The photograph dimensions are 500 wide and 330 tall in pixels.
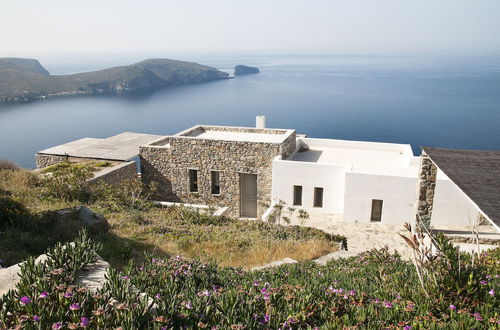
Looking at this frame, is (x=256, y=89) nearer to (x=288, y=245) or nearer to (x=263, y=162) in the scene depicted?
(x=263, y=162)

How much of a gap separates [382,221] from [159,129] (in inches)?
2616

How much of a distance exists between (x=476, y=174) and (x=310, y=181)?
358 inches

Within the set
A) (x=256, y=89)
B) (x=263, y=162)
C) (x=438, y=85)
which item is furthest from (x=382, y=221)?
(x=438, y=85)

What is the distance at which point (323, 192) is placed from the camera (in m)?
16.4

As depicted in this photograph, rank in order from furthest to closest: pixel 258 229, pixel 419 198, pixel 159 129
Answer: pixel 159 129 < pixel 258 229 < pixel 419 198

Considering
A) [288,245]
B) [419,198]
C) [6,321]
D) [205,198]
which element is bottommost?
[205,198]

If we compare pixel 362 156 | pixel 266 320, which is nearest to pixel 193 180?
pixel 362 156

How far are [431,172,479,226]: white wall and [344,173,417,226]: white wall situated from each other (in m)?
0.84

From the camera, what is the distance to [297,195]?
17.1 meters

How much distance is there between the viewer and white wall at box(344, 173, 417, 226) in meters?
14.7

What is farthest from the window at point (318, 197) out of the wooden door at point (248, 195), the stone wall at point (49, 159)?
the stone wall at point (49, 159)

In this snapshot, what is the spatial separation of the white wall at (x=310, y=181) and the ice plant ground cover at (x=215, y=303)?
10833mm

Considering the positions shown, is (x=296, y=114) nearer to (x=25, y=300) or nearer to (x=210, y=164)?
(x=210, y=164)

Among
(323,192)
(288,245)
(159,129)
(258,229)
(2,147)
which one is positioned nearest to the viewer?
(288,245)
